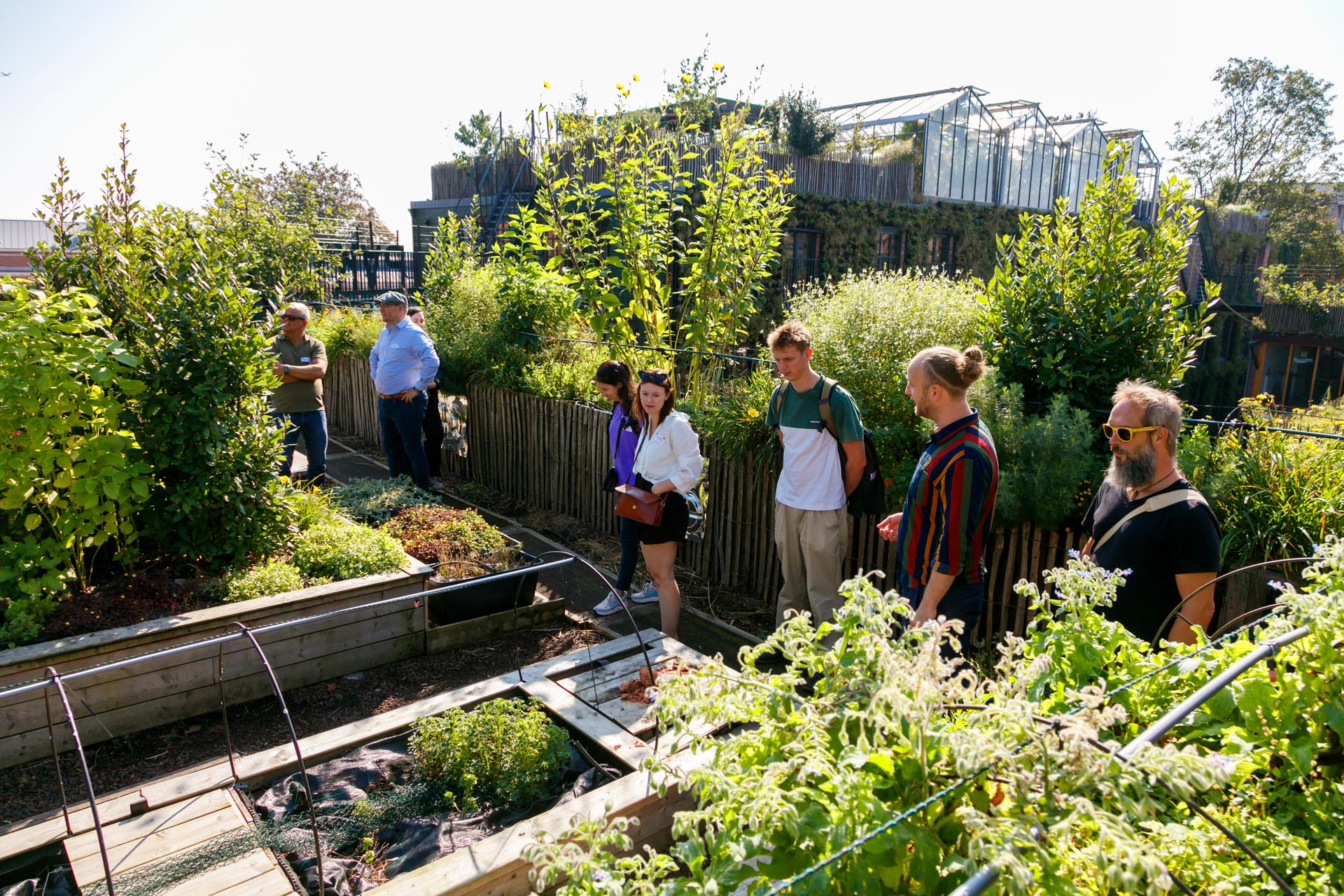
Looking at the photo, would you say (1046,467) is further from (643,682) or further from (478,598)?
(478,598)

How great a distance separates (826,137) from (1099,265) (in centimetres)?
1701

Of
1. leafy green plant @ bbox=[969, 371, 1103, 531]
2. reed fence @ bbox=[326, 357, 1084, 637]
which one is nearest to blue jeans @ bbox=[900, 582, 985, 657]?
reed fence @ bbox=[326, 357, 1084, 637]

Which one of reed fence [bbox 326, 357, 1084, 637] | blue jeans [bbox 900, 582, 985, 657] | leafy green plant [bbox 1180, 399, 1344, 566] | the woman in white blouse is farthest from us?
the woman in white blouse

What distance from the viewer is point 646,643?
4148 millimetres

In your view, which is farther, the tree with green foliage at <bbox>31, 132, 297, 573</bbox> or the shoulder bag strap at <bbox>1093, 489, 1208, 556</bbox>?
the tree with green foliage at <bbox>31, 132, 297, 573</bbox>

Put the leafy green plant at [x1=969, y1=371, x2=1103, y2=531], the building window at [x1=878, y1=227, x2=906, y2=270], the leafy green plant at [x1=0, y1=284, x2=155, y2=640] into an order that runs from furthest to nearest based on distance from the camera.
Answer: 1. the building window at [x1=878, y1=227, x2=906, y2=270]
2. the leafy green plant at [x1=969, y1=371, x2=1103, y2=531]
3. the leafy green plant at [x1=0, y1=284, x2=155, y2=640]

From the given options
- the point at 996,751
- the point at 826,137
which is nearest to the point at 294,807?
the point at 996,751

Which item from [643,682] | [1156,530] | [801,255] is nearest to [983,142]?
[801,255]

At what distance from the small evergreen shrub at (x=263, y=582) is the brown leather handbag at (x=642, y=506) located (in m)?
1.94

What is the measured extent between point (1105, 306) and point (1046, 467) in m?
1.28

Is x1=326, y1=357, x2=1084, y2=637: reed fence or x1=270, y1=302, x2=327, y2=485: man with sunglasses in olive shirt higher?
x1=270, y1=302, x2=327, y2=485: man with sunglasses in olive shirt

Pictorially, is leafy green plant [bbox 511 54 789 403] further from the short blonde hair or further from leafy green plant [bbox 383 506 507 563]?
the short blonde hair

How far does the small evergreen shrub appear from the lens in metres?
4.59

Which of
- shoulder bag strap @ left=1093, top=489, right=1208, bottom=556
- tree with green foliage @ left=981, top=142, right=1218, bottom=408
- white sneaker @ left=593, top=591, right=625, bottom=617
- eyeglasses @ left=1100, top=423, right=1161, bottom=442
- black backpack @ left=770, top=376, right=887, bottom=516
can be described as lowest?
white sneaker @ left=593, top=591, right=625, bottom=617
